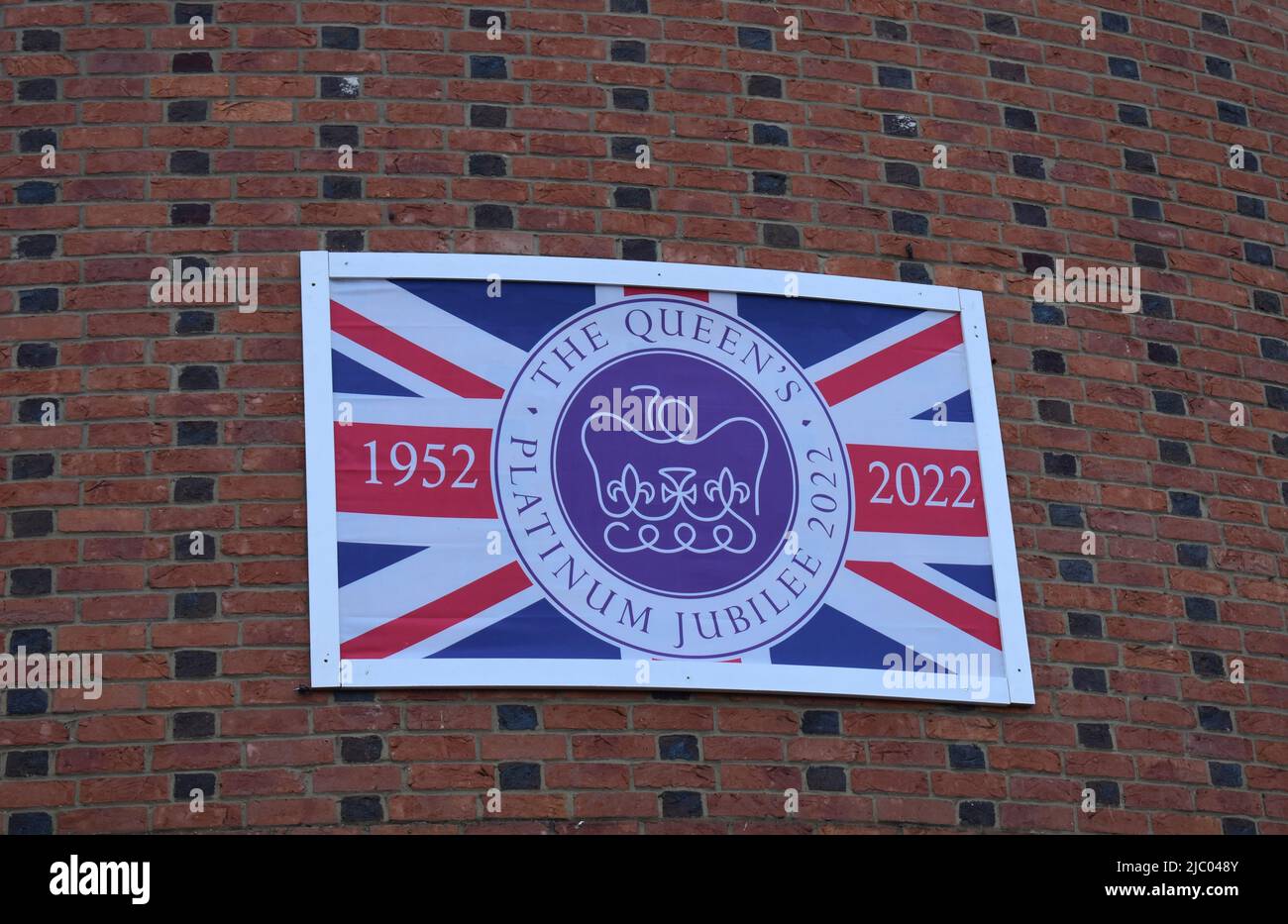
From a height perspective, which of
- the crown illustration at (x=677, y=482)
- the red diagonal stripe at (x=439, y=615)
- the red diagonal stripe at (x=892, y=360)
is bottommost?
the red diagonal stripe at (x=439, y=615)

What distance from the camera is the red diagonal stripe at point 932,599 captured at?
666 centimetres

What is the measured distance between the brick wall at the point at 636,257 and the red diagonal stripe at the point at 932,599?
0.66ft

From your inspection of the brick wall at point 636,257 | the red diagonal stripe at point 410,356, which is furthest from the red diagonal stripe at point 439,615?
the red diagonal stripe at point 410,356

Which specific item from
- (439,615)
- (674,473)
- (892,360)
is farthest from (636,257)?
(439,615)

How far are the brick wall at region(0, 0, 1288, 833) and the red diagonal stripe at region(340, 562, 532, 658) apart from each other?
18cm

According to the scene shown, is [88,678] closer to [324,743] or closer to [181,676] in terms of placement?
[181,676]

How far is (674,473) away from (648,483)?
0.30ft

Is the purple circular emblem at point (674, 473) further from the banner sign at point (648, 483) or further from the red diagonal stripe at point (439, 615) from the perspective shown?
the red diagonal stripe at point (439, 615)

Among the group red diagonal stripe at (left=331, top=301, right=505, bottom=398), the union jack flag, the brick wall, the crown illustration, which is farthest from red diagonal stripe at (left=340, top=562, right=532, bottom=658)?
red diagonal stripe at (left=331, top=301, right=505, bottom=398)

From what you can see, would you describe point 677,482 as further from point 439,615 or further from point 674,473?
point 439,615

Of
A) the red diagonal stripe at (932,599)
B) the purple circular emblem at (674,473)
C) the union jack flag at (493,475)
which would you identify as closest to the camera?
the union jack flag at (493,475)

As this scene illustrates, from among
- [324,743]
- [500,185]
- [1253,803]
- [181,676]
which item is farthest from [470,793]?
[1253,803]
